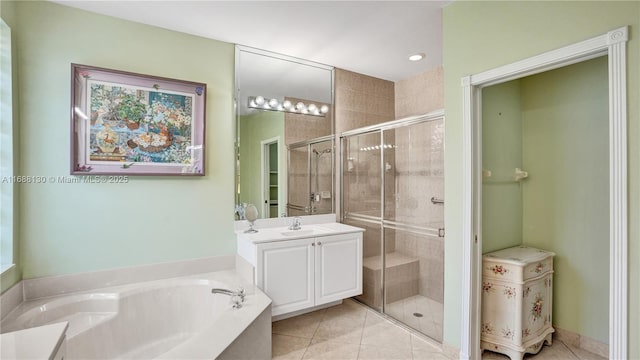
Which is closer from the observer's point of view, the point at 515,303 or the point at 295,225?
the point at 515,303

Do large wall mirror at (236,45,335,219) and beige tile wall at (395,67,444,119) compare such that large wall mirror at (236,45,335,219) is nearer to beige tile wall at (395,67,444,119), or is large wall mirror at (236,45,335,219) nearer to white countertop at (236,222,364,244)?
white countertop at (236,222,364,244)

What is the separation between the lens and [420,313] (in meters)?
2.77

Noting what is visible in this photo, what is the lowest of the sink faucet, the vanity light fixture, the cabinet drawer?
the cabinet drawer

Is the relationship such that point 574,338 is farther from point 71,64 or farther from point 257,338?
point 71,64

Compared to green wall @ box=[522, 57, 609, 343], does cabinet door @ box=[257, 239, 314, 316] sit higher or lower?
lower

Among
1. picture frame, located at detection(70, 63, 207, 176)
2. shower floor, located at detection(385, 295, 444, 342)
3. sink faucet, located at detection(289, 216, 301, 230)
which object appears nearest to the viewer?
picture frame, located at detection(70, 63, 207, 176)

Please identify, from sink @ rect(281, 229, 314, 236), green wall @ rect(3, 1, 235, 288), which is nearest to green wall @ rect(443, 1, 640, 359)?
sink @ rect(281, 229, 314, 236)

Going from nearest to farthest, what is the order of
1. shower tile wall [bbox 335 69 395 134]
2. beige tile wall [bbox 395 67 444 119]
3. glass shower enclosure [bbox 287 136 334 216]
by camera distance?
glass shower enclosure [bbox 287 136 334 216] → beige tile wall [bbox 395 67 444 119] → shower tile wall [bbox 335 69 395 134]

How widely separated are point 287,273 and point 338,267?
502mm

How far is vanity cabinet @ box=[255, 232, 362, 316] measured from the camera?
7.64 ft

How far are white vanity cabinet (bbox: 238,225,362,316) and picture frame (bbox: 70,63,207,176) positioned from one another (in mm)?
904

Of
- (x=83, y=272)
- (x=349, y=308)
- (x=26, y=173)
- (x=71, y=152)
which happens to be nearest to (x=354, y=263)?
(x=349, y=308)

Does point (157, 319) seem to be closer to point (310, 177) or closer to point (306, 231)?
point (306, 231)

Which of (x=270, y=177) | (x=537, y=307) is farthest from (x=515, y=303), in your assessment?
(x=270, y=177)
